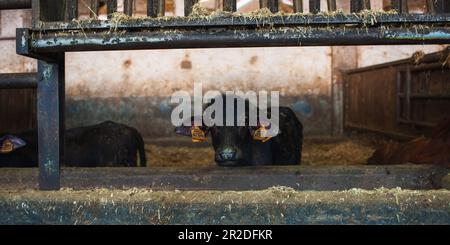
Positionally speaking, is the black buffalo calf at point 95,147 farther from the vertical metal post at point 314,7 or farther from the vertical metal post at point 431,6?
the vertical metal post at point 431,6

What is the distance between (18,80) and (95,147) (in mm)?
3711

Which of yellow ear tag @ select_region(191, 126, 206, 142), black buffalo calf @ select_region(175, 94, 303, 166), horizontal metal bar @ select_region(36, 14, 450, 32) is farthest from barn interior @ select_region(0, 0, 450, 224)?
black buffalo calf @ select_region(175, 94, 303, 166)

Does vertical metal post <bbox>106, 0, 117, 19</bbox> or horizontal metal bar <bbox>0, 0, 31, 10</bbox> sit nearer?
vertical metal post <bbox>106, 0, 117, 19</bbox>

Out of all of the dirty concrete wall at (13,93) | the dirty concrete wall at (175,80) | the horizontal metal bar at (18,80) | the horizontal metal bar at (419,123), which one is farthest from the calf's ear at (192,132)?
the dirty concrete wall at (175,80)

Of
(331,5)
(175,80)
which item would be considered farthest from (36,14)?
(175,80)

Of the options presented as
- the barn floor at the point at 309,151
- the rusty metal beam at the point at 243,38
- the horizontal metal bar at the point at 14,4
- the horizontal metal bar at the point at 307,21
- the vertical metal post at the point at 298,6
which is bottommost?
the barn floor at the point at 309,151

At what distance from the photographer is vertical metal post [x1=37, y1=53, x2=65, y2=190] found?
269cm

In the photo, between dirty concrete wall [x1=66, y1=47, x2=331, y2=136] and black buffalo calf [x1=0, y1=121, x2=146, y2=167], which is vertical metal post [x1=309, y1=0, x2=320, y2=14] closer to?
black buffalo calf [x1=0, y1=121, x2=146, y2=167]

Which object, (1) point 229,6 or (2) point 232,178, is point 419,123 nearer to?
(2) point 232,178

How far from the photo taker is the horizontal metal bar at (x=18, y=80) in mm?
2994

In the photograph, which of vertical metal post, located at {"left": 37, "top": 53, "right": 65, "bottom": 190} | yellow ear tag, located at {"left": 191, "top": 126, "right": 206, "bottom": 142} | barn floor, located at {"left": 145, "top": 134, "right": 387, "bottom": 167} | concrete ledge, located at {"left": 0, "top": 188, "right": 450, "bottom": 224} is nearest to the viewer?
concrete ledge, located at {"left": 0, "top": 188, "right": 450, "bottom": 224}

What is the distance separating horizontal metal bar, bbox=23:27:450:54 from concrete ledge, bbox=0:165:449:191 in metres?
1.29

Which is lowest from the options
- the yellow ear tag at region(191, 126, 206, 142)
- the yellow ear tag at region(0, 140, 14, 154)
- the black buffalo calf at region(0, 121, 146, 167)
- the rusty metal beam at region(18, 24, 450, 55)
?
the black buffalo calf at region(0, 121, 146, 167)

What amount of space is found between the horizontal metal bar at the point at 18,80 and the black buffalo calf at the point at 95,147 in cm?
358
